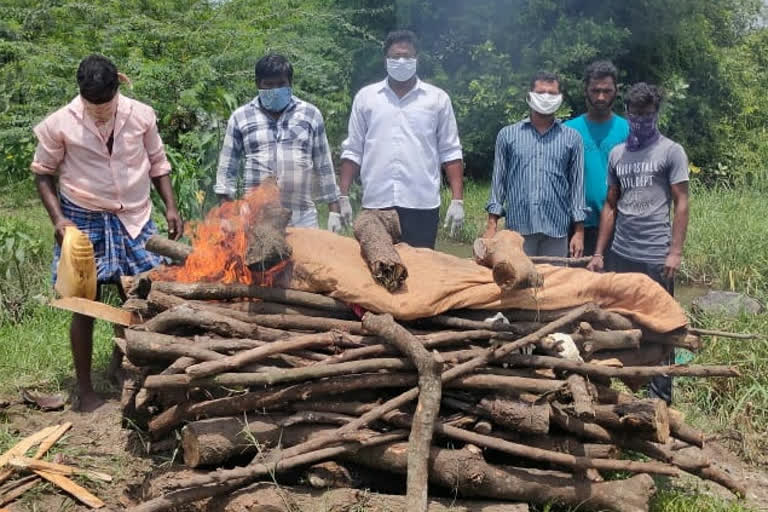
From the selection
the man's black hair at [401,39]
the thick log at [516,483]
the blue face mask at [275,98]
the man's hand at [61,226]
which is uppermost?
the man's black hair at [401,39]

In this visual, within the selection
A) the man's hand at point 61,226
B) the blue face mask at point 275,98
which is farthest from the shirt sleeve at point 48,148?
the blue face mask at point 275,98

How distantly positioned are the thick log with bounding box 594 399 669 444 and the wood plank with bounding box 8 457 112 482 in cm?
264

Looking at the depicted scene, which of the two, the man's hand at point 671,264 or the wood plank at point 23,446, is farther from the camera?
the man's hand at point 671,264

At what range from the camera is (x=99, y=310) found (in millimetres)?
4641

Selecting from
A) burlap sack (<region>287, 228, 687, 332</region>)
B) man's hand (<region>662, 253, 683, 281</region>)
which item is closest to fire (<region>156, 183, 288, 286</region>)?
burlap sack (<region>287, 228, 687, 332</region>)

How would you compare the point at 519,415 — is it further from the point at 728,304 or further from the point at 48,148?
the point at 728,304

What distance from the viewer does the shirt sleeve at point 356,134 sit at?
6.01 m

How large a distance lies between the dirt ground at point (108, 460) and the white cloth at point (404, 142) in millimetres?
2443

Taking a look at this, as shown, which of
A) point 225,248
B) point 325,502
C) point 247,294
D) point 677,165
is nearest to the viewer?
point 325,502

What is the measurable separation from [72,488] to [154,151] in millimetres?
2343

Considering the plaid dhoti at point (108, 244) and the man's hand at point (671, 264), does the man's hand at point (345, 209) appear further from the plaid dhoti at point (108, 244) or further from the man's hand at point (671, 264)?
the man's hand at point (671, 264)

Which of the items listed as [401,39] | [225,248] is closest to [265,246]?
[225,248]

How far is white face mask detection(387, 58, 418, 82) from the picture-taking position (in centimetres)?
589

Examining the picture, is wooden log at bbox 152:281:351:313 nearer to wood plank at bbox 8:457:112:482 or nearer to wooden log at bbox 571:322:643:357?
wood plank at bbox 8:457:112:482
